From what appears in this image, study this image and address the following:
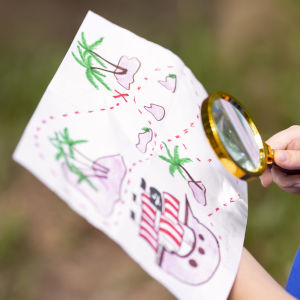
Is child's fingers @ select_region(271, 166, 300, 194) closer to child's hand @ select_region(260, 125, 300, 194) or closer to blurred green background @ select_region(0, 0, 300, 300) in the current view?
child's hand @ select_region(260, 125, 300, 194)

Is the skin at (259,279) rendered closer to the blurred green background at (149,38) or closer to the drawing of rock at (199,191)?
the drawing of rock at (199,191)

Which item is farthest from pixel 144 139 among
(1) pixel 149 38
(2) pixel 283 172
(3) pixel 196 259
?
(1) pixel 149 38

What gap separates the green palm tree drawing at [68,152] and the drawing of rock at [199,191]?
6.4 inches

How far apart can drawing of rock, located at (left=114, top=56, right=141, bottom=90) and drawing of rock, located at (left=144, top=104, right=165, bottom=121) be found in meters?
0.04

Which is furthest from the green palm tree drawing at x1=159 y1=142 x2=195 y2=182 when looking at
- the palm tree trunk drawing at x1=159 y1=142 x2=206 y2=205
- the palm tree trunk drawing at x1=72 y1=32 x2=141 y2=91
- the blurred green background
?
→ the blurred green background

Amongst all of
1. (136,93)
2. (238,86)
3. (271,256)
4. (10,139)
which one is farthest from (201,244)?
(238,86)

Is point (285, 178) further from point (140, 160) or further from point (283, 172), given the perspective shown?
point (140, 160)

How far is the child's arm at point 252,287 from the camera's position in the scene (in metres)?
0.59

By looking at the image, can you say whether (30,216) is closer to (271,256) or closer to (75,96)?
(271,256)

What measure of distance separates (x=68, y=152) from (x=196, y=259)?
195 mm

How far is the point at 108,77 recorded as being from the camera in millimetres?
608

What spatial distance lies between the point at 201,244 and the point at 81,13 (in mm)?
1465

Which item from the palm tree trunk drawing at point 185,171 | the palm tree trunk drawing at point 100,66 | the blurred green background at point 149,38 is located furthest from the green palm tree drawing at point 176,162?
the blurred green background at point 149,38

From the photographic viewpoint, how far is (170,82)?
2.20ft
